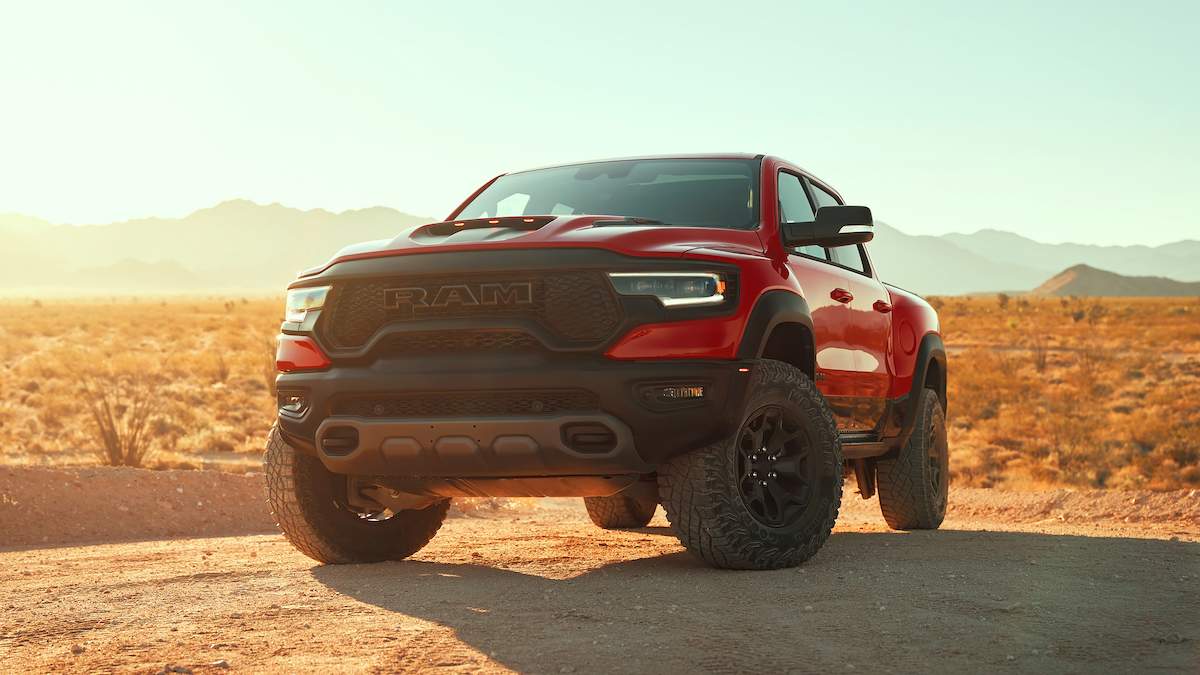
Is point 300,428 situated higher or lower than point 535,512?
higher

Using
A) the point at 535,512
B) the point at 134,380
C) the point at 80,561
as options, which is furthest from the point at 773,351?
the point at 134,380

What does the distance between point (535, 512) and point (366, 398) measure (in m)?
7.00

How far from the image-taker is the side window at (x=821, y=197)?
701 cm

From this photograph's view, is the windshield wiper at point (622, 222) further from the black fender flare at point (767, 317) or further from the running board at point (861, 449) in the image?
the running board at point (861, 449)

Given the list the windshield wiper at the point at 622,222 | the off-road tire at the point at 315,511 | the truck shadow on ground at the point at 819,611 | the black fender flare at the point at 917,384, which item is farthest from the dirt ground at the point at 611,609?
the windshield wiper at the point at 622,222

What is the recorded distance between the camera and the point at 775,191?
19.4 feet

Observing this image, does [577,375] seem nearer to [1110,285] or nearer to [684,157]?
[684,157]

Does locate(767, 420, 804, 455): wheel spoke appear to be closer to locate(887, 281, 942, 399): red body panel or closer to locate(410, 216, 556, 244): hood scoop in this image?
Result: locate(410, 216, 556, 244): hood scoop

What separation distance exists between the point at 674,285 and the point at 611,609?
1.35 meters

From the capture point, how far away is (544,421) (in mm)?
4473

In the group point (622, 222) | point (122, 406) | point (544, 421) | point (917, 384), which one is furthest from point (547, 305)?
point (122, 406)

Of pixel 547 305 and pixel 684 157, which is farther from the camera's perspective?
pixel 684 157

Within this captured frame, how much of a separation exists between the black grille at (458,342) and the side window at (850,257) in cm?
276

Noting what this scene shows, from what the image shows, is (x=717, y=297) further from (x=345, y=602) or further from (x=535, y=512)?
(x=535, y=512)
